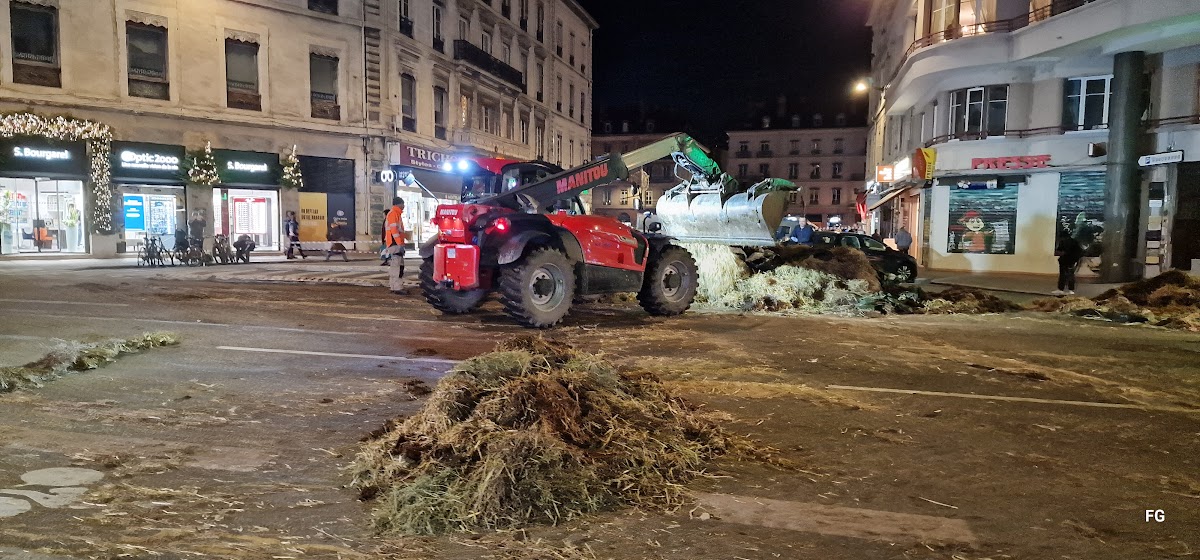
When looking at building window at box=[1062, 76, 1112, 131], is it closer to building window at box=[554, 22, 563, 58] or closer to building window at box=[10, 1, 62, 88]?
building window at box=[554, 22, 563, 58]

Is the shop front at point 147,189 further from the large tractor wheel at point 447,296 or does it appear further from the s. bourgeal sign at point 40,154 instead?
the large tractor wheel at point 447,296

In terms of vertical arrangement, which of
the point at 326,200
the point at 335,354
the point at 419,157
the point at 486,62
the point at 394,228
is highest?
the point at 486,62

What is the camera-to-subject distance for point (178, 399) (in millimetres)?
5824

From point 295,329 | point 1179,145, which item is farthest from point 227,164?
point 1179,145

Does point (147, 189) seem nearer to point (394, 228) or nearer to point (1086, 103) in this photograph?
point (394, 228)

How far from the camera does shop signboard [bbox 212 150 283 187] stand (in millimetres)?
25812

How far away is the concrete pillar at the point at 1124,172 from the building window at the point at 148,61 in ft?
99.5

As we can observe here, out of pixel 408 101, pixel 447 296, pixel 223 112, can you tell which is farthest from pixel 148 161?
pixel 447 296

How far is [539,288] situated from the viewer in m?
10.1

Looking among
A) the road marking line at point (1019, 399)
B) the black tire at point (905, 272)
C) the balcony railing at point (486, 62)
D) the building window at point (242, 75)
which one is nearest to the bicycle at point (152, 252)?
the building window at point (242, 75)

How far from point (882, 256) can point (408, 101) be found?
20551mm

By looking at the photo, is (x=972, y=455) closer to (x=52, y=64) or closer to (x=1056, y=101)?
(x=1056, y=101)

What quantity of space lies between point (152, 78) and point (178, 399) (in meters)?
23.6

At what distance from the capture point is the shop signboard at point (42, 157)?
22.1m
